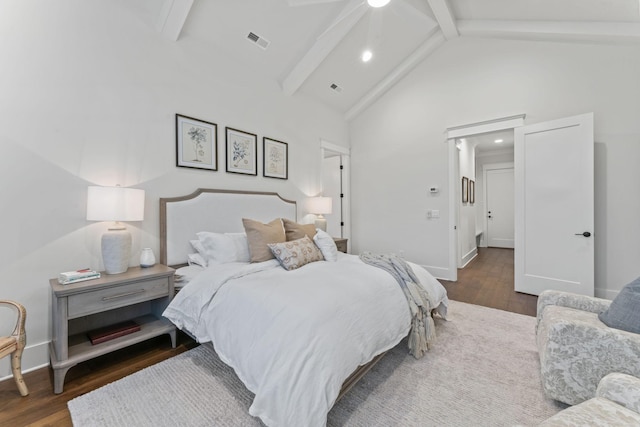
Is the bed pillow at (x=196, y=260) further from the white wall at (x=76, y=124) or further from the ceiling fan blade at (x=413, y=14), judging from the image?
the ceiling fan blade at (x=413, y=14)

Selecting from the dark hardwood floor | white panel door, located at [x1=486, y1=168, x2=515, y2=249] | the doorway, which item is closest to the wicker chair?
the dark hardwood floor

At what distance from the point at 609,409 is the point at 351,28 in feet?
13.7

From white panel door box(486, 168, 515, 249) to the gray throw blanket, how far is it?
23.6ft

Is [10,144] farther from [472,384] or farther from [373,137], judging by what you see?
[373,137]

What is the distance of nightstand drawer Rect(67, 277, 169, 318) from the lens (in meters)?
1.90

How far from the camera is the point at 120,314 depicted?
2504mm

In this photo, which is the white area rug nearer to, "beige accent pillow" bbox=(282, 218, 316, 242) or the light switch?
"beige accent pillow" bbox=(282, 218, 316, 242)

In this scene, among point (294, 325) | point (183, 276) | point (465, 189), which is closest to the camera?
point (294, 325)

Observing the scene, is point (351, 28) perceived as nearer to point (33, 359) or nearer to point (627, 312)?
point (627, 312)

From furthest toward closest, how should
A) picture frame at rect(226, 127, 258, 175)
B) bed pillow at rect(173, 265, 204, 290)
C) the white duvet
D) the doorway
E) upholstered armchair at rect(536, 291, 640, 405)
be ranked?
the doorway < picture frame at rect(226, 127, 258, 175) < bed pillow at rect(173, 265, 204, 290) < upholstered armchair at rect(536, 291, 640, 405) < the white duvet

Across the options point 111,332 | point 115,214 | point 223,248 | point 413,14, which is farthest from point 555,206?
point 111,332

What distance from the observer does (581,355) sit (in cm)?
154

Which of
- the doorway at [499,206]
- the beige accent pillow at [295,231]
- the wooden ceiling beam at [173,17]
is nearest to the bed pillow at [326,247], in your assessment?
the beige accent pillow at [295,231]

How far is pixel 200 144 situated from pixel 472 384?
337 cm
